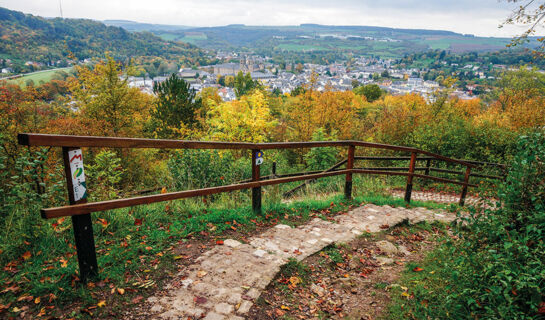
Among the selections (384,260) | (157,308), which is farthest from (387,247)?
(157,308)

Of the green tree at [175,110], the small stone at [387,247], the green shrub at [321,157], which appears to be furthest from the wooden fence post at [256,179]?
the green tree at [175,110]

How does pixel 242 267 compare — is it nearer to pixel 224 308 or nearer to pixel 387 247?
pixel 224 308

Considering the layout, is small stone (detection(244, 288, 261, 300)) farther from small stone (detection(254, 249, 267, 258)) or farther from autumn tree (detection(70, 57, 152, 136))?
autumn tree (detection(70, 57, 152, 136))

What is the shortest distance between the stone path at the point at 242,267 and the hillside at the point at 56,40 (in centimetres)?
2863

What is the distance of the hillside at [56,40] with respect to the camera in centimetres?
5901

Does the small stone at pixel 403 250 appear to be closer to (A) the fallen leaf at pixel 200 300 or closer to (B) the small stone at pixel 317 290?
(B) the small stone at pixel 317 290

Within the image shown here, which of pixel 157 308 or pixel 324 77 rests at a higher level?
pixel 157 308

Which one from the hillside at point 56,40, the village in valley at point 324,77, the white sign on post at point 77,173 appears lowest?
the village in valley at point 324,77

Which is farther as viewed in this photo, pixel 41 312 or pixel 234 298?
pixel 234 298

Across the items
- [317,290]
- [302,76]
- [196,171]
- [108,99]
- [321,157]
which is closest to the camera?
[317,290]

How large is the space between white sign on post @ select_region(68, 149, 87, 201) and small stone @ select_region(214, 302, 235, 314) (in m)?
1.64

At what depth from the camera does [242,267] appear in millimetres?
3436

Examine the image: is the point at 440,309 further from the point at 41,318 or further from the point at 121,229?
the point at 121,229

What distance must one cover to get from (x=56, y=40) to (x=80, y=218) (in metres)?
92.3
